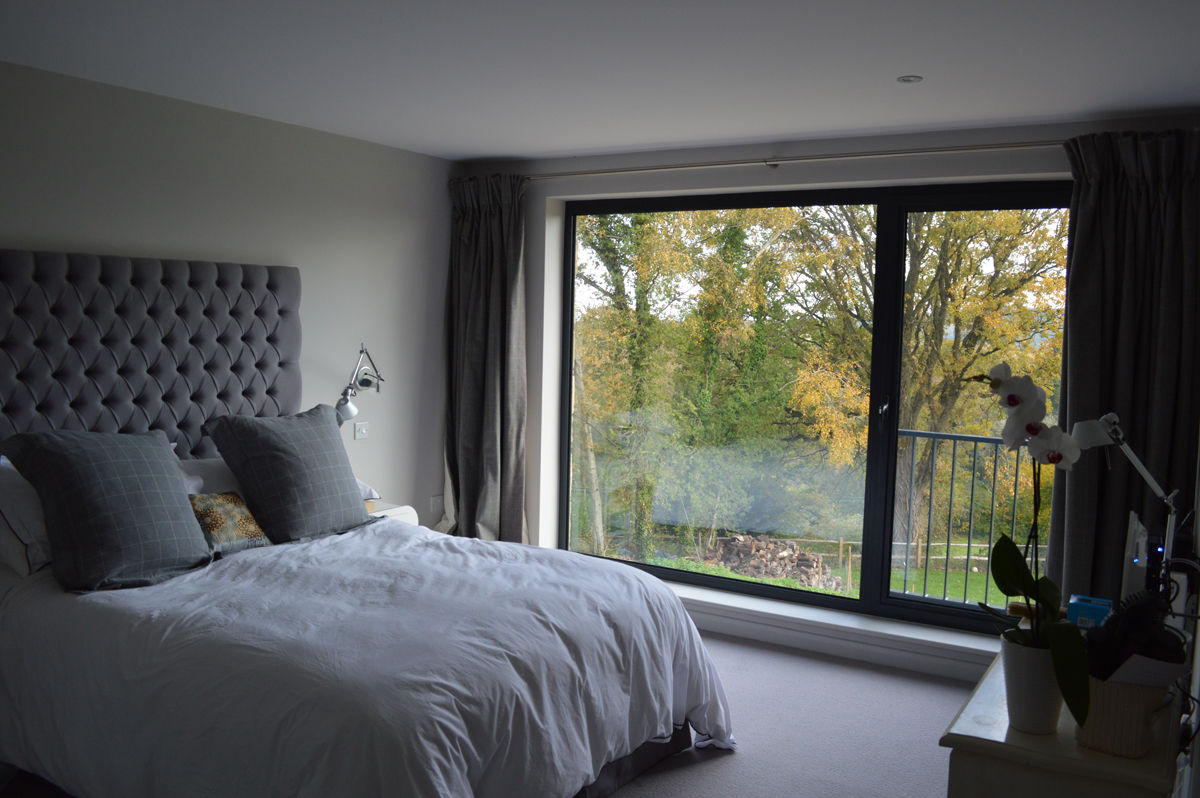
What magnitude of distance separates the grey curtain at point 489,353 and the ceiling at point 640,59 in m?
0.89

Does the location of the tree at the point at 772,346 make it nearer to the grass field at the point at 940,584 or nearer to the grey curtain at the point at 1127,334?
the grass field at the point at 940,584

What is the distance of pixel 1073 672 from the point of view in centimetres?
161

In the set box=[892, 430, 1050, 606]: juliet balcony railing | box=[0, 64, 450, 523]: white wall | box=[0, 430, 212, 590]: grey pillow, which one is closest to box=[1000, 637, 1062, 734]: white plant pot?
box=[0, 430, 212, 590]: grey pillow

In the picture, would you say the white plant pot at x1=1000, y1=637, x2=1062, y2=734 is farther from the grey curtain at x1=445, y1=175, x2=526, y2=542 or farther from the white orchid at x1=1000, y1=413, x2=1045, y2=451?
the grey curtain at x1=445, y1=175, x2=526, y2=542

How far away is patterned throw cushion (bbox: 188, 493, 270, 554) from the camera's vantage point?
321 centimetres

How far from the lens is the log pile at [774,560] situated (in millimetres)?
4594

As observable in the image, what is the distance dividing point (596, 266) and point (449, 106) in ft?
5.37

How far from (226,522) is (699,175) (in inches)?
108

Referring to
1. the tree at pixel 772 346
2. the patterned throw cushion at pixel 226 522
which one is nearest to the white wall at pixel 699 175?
the tree at pixel 772 346

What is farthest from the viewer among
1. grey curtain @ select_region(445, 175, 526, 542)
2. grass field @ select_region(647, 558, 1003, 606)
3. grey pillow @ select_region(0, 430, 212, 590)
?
grey curtain @ select_region(445, 175, 526, 542)

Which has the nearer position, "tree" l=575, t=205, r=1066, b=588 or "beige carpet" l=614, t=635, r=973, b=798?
"beige carpet" l=614, t=635, r=973, b=798

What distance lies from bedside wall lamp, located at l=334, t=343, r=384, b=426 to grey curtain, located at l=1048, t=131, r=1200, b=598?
314 cm

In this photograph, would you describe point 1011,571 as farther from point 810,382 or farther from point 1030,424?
point 810,382

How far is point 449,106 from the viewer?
369 cm
